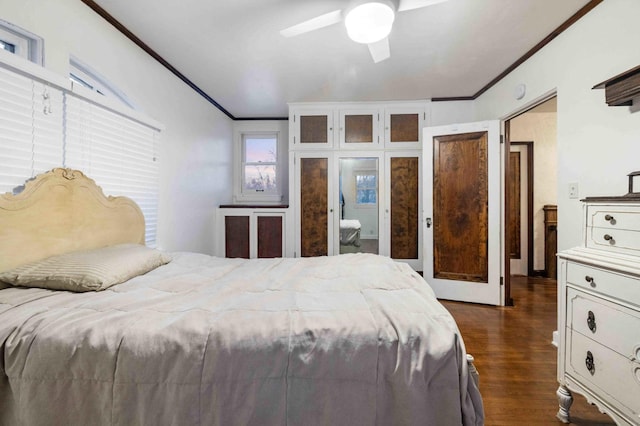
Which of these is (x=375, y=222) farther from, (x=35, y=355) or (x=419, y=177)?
(x=35, y=355)

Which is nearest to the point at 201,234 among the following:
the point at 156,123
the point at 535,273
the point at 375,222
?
the point at 156,123

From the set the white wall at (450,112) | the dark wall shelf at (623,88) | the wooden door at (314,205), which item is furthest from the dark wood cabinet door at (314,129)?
the dark wall shelf at (623,88)

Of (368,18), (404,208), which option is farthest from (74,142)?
(404,208)

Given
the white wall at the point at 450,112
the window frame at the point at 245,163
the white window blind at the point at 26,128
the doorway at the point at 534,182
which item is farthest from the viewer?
the window frame at the point at 245,163

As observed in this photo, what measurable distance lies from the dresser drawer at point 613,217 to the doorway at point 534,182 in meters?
3.13

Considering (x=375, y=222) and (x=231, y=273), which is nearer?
(x=231, y=273)

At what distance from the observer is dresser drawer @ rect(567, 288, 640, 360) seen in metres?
1.07

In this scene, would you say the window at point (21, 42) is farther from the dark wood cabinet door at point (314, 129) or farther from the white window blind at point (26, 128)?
the dark wood cabinet door at point (314, 129)

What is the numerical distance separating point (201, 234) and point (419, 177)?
2.98 metres

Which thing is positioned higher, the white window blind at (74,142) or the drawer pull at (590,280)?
the white window blind at (74,142)

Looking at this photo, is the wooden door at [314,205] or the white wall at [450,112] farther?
the wooden door at [314,205]

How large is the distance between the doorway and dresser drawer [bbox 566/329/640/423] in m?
3.16

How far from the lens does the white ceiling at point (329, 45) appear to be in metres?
1.90

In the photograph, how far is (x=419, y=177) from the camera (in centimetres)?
361
